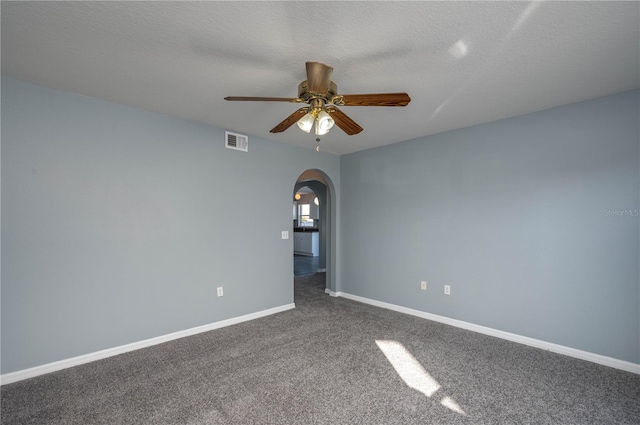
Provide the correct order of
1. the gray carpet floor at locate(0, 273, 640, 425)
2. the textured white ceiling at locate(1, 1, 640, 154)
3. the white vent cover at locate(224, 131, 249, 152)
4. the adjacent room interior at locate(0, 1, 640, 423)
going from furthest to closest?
the white vent cover at locate(224, 131, 249, 152), the gray carpet floor at locate(0, 273, 640, 425), the adjacent room interior at locate(0, 1, 640, 423), the textured white ceiling at locate(1, 1, 640, 154)

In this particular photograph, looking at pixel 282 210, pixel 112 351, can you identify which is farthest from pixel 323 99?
pixel 112 351

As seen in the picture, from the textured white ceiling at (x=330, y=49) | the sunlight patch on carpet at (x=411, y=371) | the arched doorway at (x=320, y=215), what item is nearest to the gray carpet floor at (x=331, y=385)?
the sunlight patch on carpet at (x=411, y=371)

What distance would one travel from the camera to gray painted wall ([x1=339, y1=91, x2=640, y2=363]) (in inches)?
106

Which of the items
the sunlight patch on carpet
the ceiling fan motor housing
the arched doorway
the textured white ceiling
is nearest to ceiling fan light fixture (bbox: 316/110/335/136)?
the ceiling fan motor housing

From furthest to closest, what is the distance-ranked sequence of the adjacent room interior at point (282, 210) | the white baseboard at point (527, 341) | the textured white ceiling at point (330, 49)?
the white baseboard at point (527, 341) < the adjacent room interior at point (282, 210) < the textured white ceiling at point (330, 49)

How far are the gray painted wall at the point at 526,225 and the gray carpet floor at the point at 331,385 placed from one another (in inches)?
16.1

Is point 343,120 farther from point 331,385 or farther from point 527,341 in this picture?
point 527,341

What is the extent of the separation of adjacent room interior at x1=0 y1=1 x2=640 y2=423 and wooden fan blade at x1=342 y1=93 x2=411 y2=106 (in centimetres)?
1

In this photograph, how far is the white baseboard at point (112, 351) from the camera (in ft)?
8.05

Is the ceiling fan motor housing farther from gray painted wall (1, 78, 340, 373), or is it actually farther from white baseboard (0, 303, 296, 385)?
→ white baseboard (0, 303, 296, 385)

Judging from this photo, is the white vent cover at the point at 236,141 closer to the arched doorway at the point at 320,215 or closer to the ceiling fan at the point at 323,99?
the arched doorway at the point at 320,215

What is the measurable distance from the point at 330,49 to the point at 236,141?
2.21 metres

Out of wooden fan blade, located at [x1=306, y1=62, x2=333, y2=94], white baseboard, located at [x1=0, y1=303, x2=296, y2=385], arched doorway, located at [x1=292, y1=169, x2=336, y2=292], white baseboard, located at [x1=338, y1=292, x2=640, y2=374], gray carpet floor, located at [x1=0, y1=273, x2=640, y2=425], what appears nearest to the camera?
wooden fan blade, located at [x1=306, y1=62, x2=333, y2=94]

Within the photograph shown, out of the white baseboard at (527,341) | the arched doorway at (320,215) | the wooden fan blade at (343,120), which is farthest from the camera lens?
the arched doorway at (320,215)
